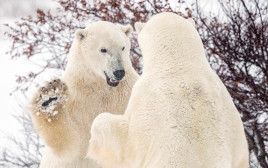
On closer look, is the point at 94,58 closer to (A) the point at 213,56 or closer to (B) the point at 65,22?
(A) the point at 213,56

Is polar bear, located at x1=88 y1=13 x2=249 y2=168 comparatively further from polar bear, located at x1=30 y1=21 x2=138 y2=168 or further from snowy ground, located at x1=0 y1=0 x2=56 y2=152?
snowy ground, located at x1=0 y1=0 x2=56 y2=152

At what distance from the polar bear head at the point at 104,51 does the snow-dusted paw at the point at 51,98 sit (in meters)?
Result: 0.26

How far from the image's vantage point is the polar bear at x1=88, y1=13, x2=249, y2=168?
200 centimetres

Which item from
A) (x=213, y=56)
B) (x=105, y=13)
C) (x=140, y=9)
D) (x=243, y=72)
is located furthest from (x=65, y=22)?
(x=243, y=72)

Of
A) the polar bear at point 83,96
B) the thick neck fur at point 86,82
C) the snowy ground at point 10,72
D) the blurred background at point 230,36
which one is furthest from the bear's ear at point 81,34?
the snowy ground at point 10,72

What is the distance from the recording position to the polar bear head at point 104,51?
2.88 metres

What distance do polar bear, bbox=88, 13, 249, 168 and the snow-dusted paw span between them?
29.8 inches

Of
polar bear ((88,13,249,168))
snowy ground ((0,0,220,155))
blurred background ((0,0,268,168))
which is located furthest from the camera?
snowy ground ((0,0,220,155))

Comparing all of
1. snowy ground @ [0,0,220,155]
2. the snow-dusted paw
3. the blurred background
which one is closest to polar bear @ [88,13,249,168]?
the snow-dusted paw

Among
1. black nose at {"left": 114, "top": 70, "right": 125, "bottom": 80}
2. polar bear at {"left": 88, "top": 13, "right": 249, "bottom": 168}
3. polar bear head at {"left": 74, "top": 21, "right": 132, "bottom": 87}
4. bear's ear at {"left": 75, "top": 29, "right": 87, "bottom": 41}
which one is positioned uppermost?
bear's ear at {"left": 75, "top": 29, "right": 87, "bottom": 41}

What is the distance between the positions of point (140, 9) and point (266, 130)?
87.7 inches

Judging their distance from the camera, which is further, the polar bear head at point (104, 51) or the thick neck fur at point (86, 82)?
the thick neck fur at point (86, 82)

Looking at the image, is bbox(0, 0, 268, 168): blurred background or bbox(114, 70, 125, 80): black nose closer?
bbox(114, 70, 125, 80): black nose

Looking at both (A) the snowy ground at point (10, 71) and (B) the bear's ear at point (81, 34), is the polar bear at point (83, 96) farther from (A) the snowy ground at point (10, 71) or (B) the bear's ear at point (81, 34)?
(A) the snowy ground at point (10, 71)
